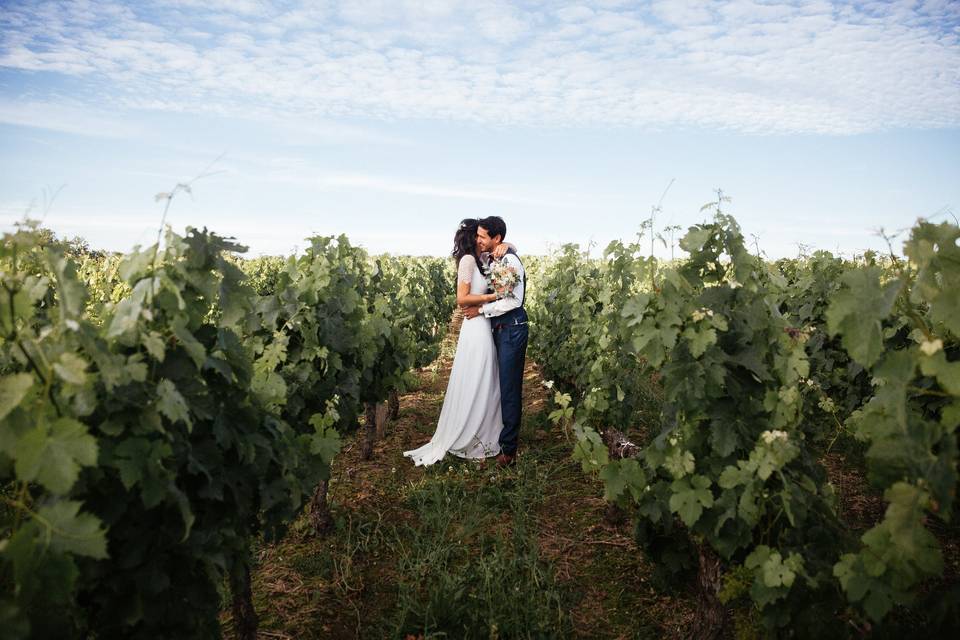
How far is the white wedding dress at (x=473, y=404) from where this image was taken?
239 inches

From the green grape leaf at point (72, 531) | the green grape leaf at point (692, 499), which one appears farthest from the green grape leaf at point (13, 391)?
the green grape leaf at point (692, 499)

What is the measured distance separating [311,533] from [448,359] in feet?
25.7

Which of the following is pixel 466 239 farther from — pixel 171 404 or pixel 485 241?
pixel 171 404

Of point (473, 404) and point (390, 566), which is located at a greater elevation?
point (473, 404)

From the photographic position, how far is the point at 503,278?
5707 millimetres

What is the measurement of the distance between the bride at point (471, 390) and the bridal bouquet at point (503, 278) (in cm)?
16

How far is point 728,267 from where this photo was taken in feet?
9.80

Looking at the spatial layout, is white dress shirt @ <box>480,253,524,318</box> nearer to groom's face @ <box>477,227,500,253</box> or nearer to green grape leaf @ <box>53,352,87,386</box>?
groom's face @ <box>477,227,500,253</box>

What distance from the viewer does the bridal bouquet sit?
569cm

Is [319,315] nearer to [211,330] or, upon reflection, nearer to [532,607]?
[211,330]

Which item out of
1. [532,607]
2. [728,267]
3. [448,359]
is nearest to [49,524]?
[532,607]

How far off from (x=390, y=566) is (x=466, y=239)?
327cm

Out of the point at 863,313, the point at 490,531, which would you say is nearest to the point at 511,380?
the point at 490,531

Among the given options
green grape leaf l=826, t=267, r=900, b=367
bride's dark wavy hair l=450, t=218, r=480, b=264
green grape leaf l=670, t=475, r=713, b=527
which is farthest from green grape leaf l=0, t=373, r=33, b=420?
bride's dark wavy hair l=450, t=218, r=480, b=264
